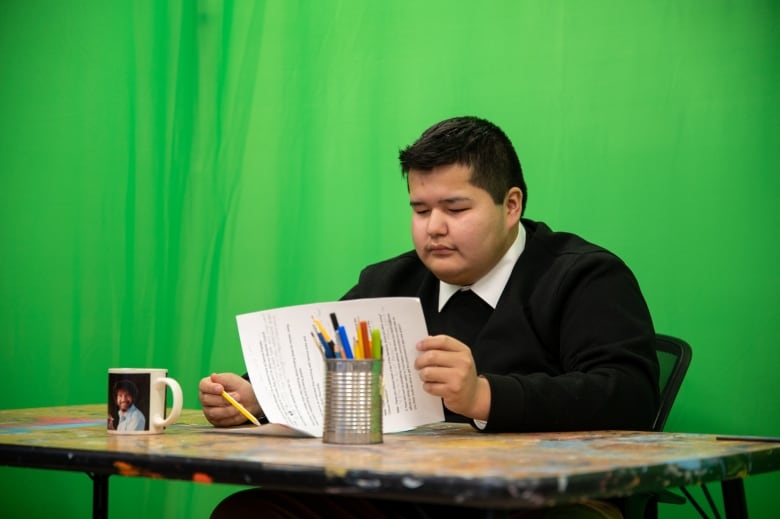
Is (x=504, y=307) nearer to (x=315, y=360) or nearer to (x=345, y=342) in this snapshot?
(x=315, y=360)

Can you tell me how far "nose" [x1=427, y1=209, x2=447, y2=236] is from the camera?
1.81 metres

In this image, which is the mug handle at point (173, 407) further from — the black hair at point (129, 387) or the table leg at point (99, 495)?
the table leg at point (99, 495)

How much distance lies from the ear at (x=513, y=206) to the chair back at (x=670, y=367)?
0.36 m

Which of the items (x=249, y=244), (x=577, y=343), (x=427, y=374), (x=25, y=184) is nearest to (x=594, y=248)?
(x=577, y=343)

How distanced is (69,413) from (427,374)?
0.78 metres

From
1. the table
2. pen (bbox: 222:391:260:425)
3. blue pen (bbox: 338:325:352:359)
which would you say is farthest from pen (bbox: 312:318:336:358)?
pen (bbox: 222:391:260:425)

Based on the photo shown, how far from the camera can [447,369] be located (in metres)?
1.35

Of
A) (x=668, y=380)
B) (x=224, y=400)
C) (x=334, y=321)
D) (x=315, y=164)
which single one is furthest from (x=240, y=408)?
(x=315, y=164)

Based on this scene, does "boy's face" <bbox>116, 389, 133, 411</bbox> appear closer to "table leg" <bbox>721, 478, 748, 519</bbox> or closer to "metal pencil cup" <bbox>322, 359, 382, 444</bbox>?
"metal pencil cup" <bbox>322, 359, 382, 444</bbox>

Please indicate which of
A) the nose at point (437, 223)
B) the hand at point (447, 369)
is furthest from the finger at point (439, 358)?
the nose at point (437, 223)

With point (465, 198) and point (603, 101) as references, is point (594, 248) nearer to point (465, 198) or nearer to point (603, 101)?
point (465, 198)

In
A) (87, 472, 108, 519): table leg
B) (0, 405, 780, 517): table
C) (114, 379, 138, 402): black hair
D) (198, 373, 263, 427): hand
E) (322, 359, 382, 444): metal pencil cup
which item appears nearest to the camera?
(0, 405, 780, 517): table

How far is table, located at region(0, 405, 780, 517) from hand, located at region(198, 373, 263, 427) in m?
0.07

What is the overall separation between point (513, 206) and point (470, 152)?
0.16m
